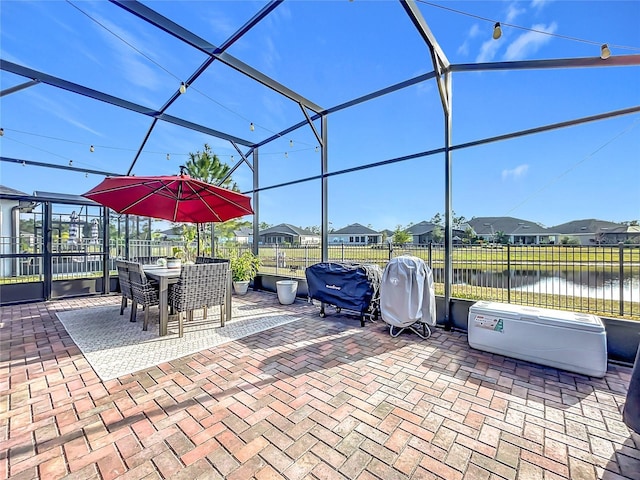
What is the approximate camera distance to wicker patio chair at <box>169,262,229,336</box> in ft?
12.1

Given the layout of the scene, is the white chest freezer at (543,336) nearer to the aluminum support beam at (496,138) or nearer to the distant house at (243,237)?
the aluminum support beam at (496,138)

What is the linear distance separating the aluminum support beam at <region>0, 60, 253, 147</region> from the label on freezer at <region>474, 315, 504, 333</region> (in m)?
6.67

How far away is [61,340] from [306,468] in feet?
12.6

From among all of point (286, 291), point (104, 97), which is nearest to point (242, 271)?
point (286, 291)

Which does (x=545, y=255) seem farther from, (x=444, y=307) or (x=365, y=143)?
(x=365, y=143)

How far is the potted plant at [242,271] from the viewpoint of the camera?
6.64 metres

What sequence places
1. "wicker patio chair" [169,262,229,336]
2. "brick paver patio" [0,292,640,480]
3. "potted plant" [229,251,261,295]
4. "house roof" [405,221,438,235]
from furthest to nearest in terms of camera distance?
"house roof" [405,221,438,235] < "potted plant" [229,251,261,295] < "wicker patio chair" [169,262,229,336] < "brick paver patio" [0,292,640,480]

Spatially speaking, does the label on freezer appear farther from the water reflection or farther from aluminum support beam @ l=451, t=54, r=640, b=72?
aluminum support beam @ l=451, t=54, r=640, b=72

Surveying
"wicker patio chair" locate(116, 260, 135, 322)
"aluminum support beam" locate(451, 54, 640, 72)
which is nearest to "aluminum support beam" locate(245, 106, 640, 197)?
"aluminum support beam" locate(451, 54, 640, 72)

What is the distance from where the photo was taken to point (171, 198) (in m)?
4.77

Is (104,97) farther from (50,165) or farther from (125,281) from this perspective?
(125,281)

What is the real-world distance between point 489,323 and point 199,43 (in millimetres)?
5365

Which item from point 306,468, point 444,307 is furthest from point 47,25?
point 444,307

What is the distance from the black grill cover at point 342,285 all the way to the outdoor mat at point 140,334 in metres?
0.67
